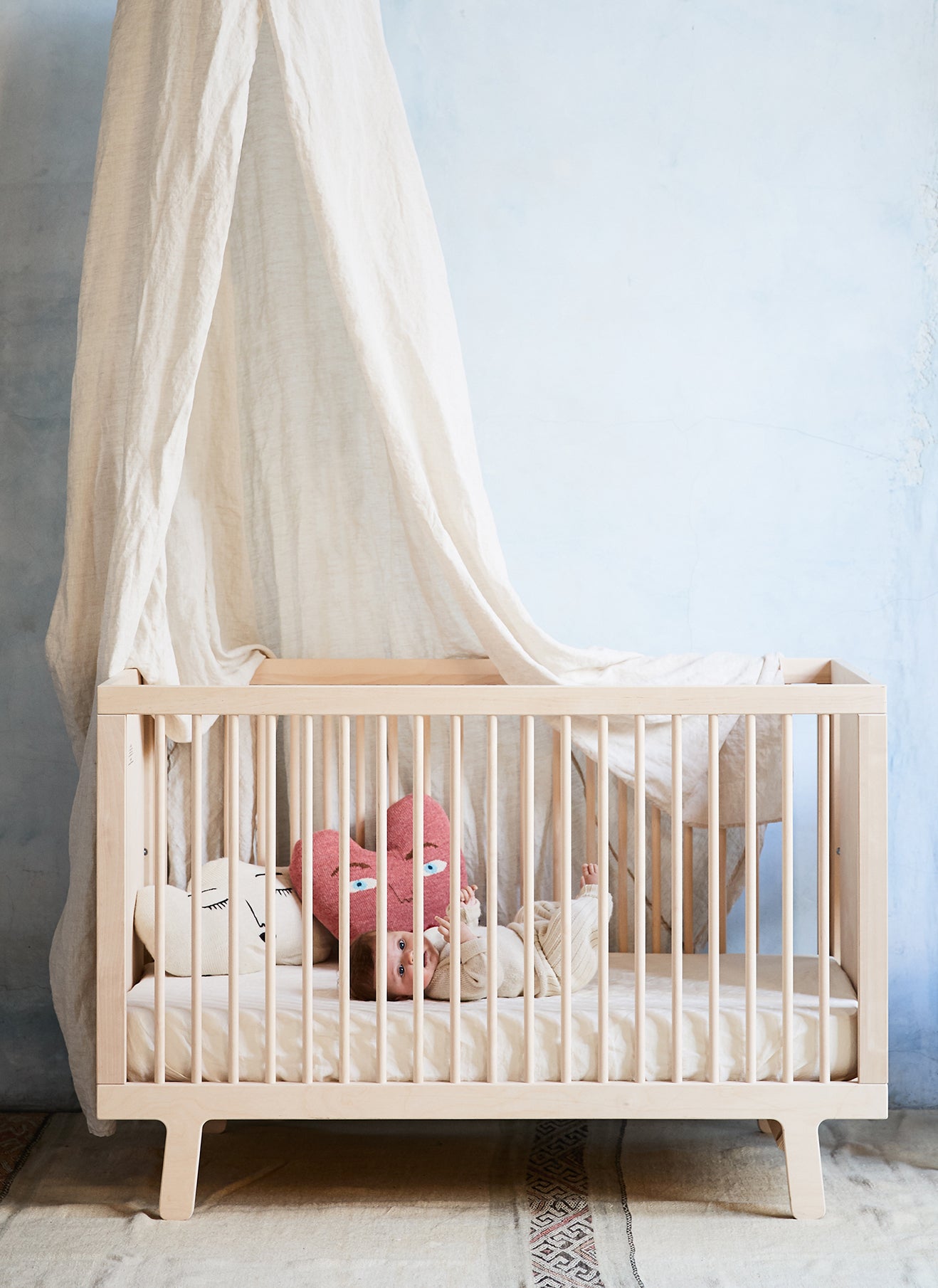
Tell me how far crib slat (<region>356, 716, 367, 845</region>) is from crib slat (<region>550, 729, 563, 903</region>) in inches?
14.3

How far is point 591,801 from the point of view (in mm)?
2176

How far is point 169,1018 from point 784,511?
1.50 m

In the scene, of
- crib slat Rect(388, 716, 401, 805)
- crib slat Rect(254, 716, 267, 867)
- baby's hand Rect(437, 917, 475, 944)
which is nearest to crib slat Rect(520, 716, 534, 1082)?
baby's hand Rect(437, 917, 475, 944)

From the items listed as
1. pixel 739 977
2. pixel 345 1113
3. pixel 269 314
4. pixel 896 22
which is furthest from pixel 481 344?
pixel 345 1113

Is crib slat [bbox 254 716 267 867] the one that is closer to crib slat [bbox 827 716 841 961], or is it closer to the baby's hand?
the baby's hand

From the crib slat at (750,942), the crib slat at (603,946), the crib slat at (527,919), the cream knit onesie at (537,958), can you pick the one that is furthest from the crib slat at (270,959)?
the crib slat at (750,942)

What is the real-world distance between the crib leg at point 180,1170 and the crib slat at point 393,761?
0.69 m

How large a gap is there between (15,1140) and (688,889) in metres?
1.35

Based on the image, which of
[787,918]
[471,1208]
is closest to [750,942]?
[787,918]

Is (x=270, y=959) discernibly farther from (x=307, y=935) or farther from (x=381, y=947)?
(x=381, y=947)

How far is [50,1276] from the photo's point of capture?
1.58m

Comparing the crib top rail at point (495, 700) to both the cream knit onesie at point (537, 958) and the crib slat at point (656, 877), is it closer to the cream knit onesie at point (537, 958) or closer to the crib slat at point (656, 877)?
the cream knit onesie at point (537, 958)

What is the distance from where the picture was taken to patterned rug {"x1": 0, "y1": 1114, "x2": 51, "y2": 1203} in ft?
6.28

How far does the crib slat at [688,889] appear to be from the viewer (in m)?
2.17
